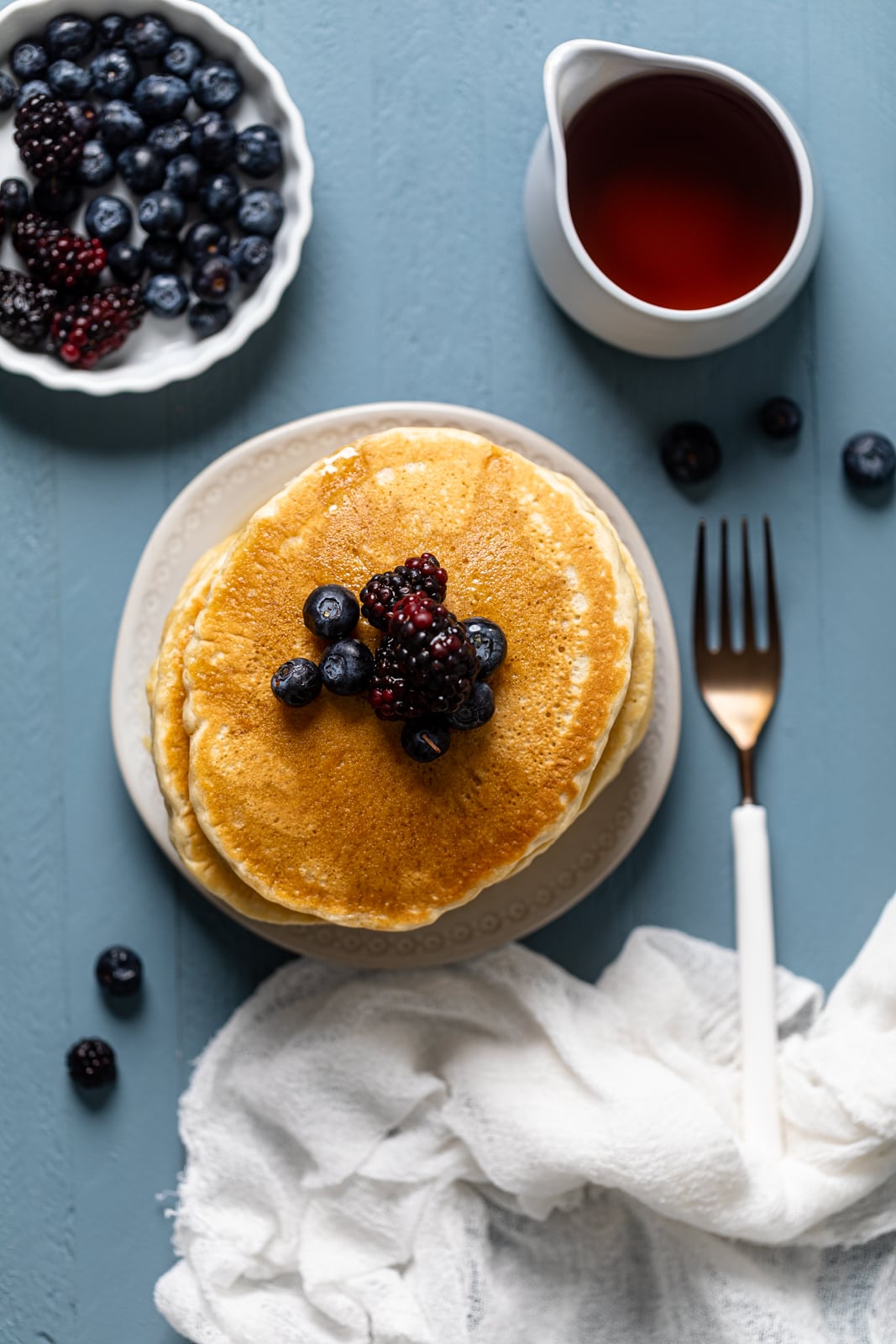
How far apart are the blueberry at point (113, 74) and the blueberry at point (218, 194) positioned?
147 mm

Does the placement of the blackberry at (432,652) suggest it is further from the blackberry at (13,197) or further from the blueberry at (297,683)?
the blackberry at (13,197)

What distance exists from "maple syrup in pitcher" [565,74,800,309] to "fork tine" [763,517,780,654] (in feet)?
1.07

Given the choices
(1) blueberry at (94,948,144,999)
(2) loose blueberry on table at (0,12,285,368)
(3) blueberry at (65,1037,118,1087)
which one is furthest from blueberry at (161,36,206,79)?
(3) blueberry at (65,1037,118,1087)

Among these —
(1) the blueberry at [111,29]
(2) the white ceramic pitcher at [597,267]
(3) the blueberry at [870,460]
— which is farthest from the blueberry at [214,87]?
(3) the blueberry at [870,460]

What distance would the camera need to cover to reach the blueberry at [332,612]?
1363mm

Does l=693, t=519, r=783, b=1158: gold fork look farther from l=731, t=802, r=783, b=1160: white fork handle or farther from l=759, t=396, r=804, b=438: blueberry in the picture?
l=759, t=396, r=804, b=438: blueberry

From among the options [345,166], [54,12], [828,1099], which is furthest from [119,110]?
[828,1099]

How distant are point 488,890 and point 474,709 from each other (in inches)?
13.6

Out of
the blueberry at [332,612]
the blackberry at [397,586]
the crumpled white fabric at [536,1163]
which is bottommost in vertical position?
the crumpled white fabric at [536,1163]

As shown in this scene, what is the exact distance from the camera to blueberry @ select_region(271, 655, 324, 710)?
4.50 ft

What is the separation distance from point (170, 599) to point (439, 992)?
611 mm

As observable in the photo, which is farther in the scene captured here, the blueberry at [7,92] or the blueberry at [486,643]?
the blueberry at [7,92]

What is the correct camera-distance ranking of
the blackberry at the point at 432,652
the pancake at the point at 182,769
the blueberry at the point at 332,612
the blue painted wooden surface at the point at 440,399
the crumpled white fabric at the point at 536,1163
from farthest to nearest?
the blue painted wooden surface at the point at 440,399 < the crumpled white fabric at the point at 536,1163 < the pancake at the point at 182,769 < the blueberry at the point at 332,612 < the blackberry at the point at 432,652

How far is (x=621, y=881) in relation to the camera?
5.64 ft
